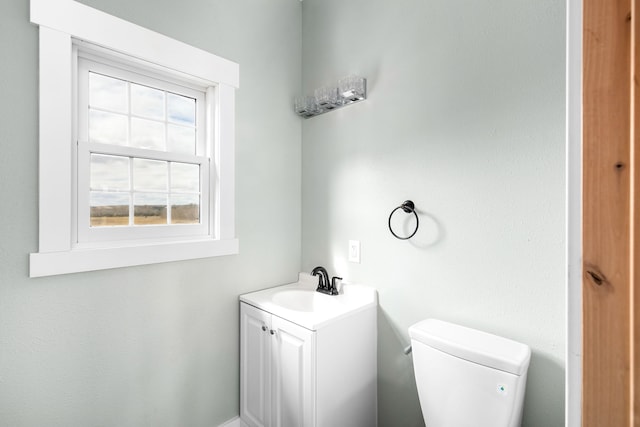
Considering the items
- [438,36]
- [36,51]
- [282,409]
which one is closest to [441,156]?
[438,36]

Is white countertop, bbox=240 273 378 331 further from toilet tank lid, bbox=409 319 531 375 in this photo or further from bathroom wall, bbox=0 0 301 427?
toilet tank lid, bbox=409 319 531 375

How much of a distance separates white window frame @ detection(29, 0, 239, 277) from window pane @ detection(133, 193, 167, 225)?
0.13 meters

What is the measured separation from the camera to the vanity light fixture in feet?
5.35

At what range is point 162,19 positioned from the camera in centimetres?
147

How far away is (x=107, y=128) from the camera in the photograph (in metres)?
1.40

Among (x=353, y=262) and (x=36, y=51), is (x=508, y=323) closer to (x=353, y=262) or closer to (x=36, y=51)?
(x=353, y=262)

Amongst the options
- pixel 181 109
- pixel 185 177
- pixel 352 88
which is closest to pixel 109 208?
pixel 185 177

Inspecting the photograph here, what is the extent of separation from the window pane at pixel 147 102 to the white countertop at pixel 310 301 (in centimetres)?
112

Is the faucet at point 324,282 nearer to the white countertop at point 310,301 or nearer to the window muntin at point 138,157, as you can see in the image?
the white countertop at point 310,301

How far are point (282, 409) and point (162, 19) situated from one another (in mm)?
2042

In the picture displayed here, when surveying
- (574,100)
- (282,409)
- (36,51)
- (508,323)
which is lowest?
(282,409)

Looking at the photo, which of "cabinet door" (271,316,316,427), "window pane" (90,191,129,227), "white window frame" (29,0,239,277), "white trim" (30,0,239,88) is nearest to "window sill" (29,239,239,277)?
"white window frame" (29,0,239,277)

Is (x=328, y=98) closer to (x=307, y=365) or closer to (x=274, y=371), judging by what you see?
(x=307, y=365)

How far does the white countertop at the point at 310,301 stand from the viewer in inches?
55.6
